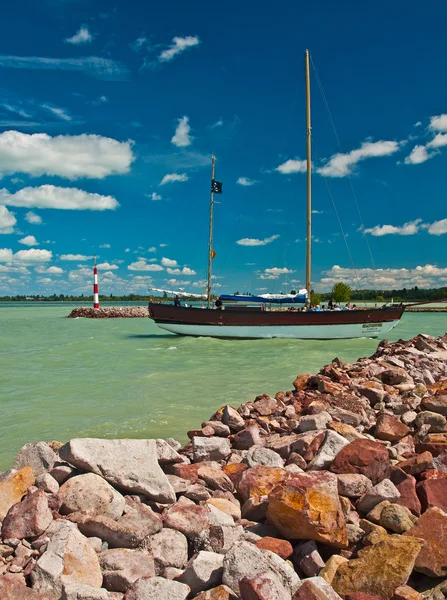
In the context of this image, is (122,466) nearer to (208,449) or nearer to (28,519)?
(28,519)

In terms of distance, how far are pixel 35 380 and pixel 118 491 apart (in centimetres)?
1246

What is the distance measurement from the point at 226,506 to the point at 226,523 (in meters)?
0.33

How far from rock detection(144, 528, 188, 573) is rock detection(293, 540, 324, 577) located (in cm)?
92

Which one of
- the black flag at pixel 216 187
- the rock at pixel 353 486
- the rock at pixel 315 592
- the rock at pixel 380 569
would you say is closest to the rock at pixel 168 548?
the rock at pixel 315 592

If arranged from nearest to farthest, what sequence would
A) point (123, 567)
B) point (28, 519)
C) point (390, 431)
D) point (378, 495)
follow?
point (123, 567) → point (28, 519) → point (378, 495) → point (390, 431)

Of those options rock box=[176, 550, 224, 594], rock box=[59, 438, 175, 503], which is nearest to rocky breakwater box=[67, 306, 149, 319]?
rock box=[59, 438, 175, 503]

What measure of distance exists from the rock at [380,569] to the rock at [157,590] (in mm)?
1133

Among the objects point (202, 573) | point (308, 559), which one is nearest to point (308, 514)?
point (308, 559)

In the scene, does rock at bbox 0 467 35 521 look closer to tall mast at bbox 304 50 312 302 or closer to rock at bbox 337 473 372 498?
rock at bbox 337 473 372 498

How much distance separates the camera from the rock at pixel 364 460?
5.11 m

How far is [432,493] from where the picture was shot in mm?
4621

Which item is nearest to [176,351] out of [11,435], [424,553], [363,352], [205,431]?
[363,352]

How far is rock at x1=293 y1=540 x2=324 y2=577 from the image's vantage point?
3802 millimetres

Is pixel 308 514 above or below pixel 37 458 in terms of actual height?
above
